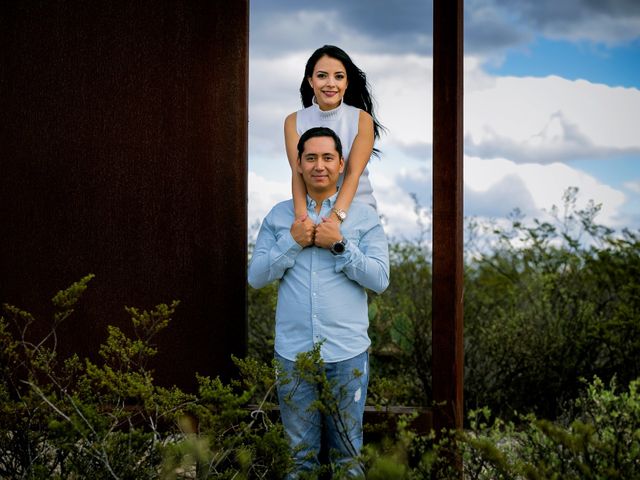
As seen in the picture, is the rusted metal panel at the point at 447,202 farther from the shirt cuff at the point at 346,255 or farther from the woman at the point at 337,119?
the shirt cuff at the point at 346,255

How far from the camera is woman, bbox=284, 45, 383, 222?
3588 millimetres

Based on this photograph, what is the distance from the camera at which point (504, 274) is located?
7168 mm

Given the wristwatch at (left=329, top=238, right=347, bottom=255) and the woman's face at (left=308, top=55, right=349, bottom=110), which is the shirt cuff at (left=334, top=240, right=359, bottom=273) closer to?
the wristwatch at (left=329, top=238, right=347, bottom=255)

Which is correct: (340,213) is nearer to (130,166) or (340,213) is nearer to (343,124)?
(343,124)

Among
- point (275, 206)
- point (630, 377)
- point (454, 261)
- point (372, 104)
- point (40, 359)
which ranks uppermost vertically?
point (372, 104)

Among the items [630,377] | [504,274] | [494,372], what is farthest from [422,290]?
[630,377]

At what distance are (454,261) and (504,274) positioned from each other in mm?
3461

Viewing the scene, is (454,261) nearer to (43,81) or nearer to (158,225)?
(158,225)

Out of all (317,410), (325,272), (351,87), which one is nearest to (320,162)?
(325,272)

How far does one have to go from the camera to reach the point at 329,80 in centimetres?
362

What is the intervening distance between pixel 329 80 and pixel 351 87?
8.9 inches

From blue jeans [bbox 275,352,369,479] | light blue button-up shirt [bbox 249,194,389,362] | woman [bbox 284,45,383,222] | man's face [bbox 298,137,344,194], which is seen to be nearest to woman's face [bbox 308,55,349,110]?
woman [bbox 284,45,383,222]

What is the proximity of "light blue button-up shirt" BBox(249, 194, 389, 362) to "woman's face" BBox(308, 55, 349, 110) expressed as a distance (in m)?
0.45

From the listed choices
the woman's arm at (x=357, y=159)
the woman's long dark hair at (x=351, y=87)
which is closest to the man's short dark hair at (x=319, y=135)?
the woman's arm at (x=357, y=159)
